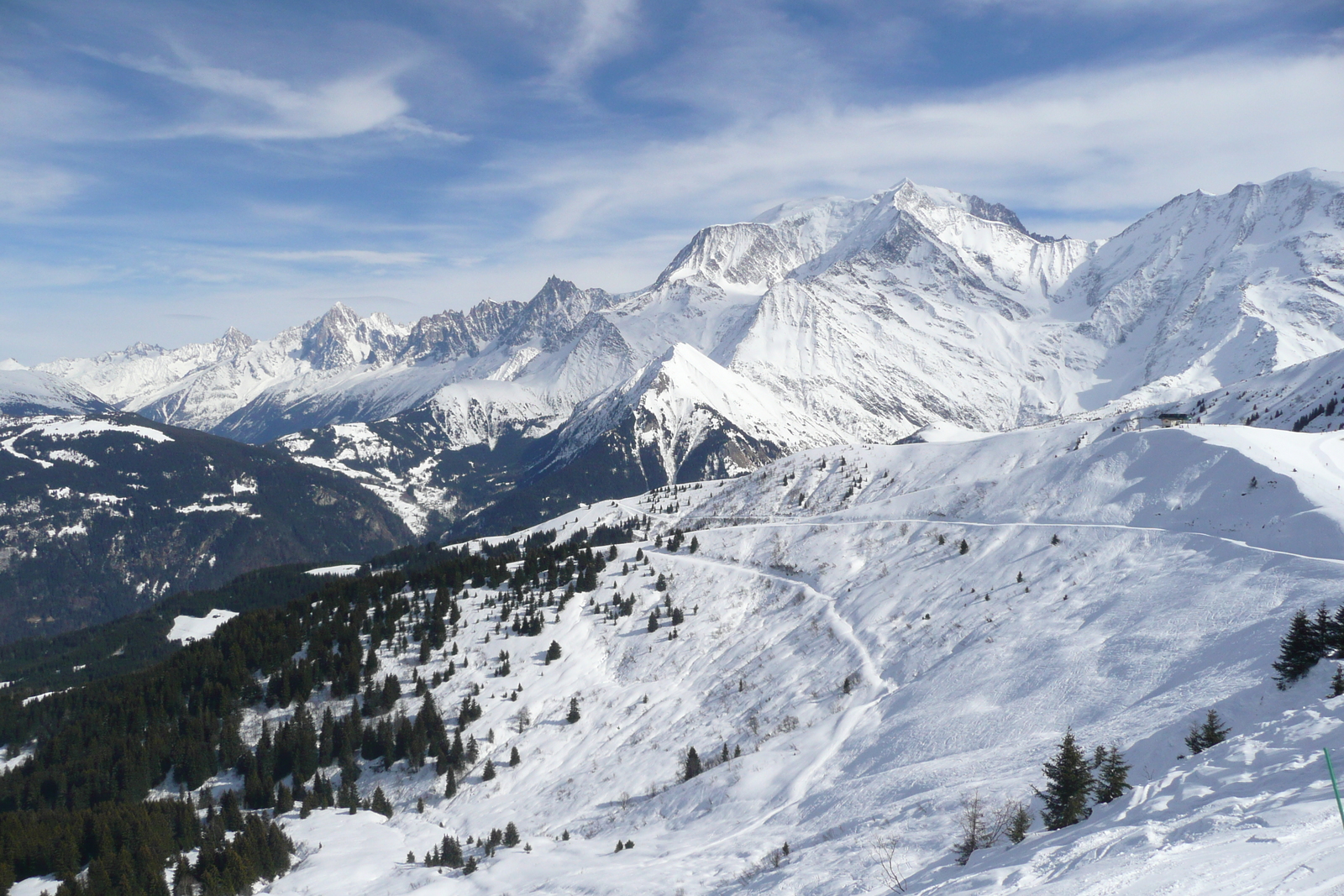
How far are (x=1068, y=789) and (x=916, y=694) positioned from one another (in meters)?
33.7

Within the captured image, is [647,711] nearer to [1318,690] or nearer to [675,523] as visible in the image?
[1318,690]

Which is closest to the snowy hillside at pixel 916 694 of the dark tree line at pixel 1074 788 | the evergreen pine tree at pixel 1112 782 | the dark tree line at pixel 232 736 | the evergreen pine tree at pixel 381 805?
the dark tree line at pixel 1074 788

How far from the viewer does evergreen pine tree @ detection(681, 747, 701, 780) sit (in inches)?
2689

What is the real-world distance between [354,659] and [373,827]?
36611 mm

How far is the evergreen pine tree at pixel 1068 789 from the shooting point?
101 ft

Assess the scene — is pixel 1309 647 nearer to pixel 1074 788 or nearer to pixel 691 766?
pixel 1074 788

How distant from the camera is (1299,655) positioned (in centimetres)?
3919

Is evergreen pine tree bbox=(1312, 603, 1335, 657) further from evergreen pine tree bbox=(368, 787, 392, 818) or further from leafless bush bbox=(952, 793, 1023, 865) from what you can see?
evergreen pine tree bbox=(368, 787, 392, 818)

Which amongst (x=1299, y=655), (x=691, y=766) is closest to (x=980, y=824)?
(x=1299, y=655)

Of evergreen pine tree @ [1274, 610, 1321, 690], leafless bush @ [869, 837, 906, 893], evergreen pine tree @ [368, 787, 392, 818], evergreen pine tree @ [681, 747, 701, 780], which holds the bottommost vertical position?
evergreen pine tree @ [368, 787, 392, 818]

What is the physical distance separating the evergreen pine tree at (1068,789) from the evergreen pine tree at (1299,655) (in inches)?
634

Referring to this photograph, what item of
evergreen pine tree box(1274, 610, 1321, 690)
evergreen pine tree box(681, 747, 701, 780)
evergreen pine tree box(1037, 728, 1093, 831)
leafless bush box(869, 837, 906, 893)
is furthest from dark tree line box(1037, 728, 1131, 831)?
evergreen pine tree box(681, 747, 701, 780)

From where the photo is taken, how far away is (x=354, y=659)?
10919 centimetres

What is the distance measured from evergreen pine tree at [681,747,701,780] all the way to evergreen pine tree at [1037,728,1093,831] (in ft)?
134
